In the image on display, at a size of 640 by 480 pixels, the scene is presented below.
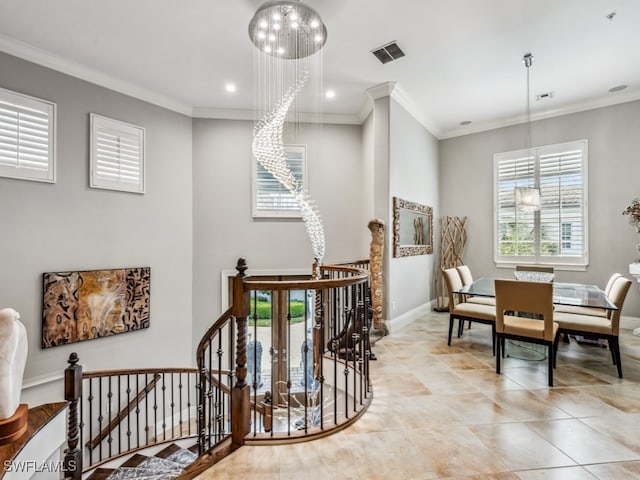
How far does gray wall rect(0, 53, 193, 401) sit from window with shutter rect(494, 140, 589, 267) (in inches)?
228

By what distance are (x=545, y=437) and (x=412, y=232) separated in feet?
11.9

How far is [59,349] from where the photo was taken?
3.89 m

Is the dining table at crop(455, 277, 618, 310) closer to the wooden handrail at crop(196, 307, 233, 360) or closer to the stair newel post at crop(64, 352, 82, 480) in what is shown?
the wooden handrail at crop(196, 307, 233, 360)

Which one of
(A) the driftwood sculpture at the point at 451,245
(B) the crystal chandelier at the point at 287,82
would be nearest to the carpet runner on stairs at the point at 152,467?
(B) the crystal chandelier at the point at 287,82

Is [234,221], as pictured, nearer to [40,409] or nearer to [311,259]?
[311,259]

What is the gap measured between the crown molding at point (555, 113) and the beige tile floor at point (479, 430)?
162 inches

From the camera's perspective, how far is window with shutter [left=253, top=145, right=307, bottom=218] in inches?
218

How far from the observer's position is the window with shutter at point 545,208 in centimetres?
523

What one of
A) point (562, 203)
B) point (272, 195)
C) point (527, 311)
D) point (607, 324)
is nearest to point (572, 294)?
point (607, 324)

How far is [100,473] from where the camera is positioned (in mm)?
3596

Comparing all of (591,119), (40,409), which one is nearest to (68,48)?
(40,409)

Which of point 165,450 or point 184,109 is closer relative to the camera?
point 165,450

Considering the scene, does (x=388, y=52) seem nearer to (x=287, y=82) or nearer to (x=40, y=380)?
(x=287, y=82)

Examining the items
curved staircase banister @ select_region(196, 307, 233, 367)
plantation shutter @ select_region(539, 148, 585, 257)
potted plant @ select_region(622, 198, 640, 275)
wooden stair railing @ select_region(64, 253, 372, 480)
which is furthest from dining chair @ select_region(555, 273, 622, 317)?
curved staircase banister @ select_region(196, 307, 233, 367)
